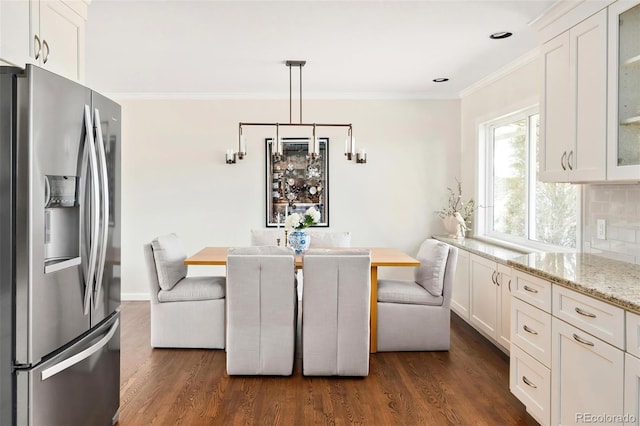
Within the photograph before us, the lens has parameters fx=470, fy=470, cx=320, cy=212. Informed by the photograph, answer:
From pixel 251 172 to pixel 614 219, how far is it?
3.80 m

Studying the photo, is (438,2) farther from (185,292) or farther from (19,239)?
(185,292)

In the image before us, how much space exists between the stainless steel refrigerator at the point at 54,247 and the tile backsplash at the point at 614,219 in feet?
9.32

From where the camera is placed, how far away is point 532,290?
2.51 meters

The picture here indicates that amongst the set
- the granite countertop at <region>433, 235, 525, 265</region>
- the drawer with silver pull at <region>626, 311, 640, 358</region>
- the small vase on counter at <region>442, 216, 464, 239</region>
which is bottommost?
the drawer with silver pull at <region>626, 311, 640, 358</region>

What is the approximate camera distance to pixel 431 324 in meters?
3.92

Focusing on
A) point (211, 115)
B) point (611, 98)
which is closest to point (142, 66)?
point (211, 115)

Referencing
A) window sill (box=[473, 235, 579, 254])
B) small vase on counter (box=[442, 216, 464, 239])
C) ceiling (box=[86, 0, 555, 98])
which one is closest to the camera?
ceiling (box=[86, 0, 555, 98])

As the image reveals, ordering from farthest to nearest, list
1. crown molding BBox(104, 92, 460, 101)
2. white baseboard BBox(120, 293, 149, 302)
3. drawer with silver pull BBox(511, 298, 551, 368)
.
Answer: white baseboard BBox(120, 293, 149, 302)
crown molding BBox(104, 92, 460, 101)
drawer with silver pull BBox(511, 298, 551, 368)

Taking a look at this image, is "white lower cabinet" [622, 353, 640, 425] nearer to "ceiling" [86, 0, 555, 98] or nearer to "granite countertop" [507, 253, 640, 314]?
"granite countertop" [507, 253, 640, 314]

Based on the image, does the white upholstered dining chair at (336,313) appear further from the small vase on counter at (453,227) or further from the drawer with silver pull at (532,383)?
the small vase on counter at (453,227)

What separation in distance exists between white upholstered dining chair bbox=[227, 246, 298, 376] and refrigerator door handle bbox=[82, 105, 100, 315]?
3.97 ft

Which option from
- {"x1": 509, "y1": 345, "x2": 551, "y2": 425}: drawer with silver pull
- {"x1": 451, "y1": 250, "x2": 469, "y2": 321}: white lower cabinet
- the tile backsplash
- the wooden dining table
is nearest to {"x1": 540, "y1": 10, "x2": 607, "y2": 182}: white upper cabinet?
the tile backsplash

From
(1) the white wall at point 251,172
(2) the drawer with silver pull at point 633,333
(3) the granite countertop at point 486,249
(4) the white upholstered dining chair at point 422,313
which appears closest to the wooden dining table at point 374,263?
(4) the white upholstered dining chair at point 422,313

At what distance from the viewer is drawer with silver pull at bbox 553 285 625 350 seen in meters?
1.84
